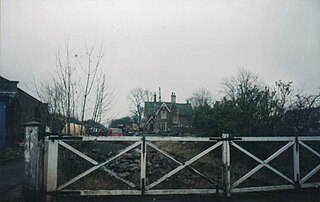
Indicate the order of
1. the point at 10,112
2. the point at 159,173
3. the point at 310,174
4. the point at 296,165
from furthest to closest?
the point at 10,112 < the point at 159,173 < the point at 310,174 < the point at 296,165

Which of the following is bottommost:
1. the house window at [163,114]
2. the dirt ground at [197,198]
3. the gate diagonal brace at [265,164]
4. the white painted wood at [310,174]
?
the dirt ground at [197,198]

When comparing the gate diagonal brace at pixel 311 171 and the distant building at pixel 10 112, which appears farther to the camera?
the distant building at pixel 10 112

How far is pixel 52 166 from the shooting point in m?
5.12

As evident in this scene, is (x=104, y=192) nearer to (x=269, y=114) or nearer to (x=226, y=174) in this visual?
(x=226, y=174)

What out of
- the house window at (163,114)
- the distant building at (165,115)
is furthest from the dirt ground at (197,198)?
the house window at (163,114)

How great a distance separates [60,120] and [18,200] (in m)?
3.90

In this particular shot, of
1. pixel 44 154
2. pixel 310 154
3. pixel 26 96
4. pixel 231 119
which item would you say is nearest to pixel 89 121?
pixel 44 154

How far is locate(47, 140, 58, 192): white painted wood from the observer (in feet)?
16.7

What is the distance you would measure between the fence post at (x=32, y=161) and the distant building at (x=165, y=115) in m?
52.0

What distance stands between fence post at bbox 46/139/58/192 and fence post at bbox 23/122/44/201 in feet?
0.66

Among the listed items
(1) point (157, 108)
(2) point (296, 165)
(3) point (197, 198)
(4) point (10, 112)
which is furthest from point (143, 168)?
(1) point (157, 108)

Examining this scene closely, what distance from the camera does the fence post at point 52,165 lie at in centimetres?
509

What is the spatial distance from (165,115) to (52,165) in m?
54.6

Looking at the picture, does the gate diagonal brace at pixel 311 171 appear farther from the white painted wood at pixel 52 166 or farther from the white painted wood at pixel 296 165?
the white painted wood at pixel 52 166
